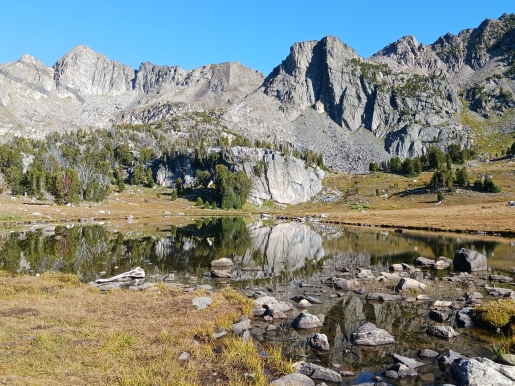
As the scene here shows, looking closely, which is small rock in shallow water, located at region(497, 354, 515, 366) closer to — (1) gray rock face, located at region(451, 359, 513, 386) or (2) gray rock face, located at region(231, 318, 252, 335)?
(1) gray rock face, located at region(451, 359, 513, 386)

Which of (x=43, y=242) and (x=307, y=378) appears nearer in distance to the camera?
(x=307, y=378)

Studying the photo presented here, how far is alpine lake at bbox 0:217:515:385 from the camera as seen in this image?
16.4 metres

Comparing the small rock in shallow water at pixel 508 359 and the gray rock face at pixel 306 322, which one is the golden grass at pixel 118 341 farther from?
the small rock in shallow water at pixel 508 359

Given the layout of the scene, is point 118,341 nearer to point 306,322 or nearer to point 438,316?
point 306,322

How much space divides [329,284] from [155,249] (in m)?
28.9

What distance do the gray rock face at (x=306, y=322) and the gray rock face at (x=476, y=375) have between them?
7.72 m

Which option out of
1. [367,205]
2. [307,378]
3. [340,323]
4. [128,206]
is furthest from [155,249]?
[367,205]

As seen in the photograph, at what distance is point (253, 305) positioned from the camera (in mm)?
22844

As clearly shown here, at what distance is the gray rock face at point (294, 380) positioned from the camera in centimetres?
1239

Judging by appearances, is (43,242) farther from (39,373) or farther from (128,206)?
(128,206)

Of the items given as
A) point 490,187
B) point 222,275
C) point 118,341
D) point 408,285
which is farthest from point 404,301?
point 490,187

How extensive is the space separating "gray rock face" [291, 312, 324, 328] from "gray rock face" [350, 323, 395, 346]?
89.2 inches

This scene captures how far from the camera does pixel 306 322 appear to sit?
1933 cm

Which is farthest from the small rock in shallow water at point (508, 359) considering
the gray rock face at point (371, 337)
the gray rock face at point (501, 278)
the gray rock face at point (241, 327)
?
the gray rock face at point (501, 278)
